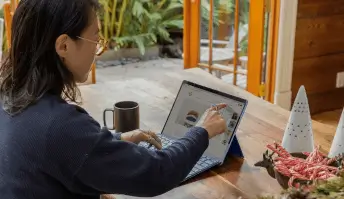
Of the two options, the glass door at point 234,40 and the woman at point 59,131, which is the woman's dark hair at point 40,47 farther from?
the glass door at point 234,40

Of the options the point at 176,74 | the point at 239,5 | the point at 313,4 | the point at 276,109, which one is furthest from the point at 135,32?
the point at 276,109

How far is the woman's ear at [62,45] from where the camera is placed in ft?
3.71

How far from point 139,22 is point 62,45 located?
410 cm

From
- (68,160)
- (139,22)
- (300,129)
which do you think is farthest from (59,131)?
(139,22)

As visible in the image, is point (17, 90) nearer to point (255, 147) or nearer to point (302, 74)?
point (255, 147)

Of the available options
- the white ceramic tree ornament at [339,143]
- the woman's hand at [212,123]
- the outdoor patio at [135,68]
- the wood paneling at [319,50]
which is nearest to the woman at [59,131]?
the woman's hand at [212,123]

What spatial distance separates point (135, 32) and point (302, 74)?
6.82 feet

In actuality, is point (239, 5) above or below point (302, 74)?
above

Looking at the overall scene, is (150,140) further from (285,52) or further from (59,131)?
(285,52)

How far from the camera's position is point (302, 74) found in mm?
3619

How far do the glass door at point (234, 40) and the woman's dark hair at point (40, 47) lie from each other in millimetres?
2441

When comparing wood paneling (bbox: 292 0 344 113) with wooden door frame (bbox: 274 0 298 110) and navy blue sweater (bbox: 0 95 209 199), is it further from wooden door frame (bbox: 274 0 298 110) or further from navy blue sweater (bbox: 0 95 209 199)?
navy blue sweater (bbox: 0 95 209 199)

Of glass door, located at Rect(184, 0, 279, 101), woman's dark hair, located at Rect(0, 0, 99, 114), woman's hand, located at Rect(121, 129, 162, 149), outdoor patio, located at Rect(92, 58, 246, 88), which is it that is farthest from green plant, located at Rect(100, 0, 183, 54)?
woman's dark hair, located at Rect(0, 0, 99, 114)

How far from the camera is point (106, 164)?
42.8 inches
